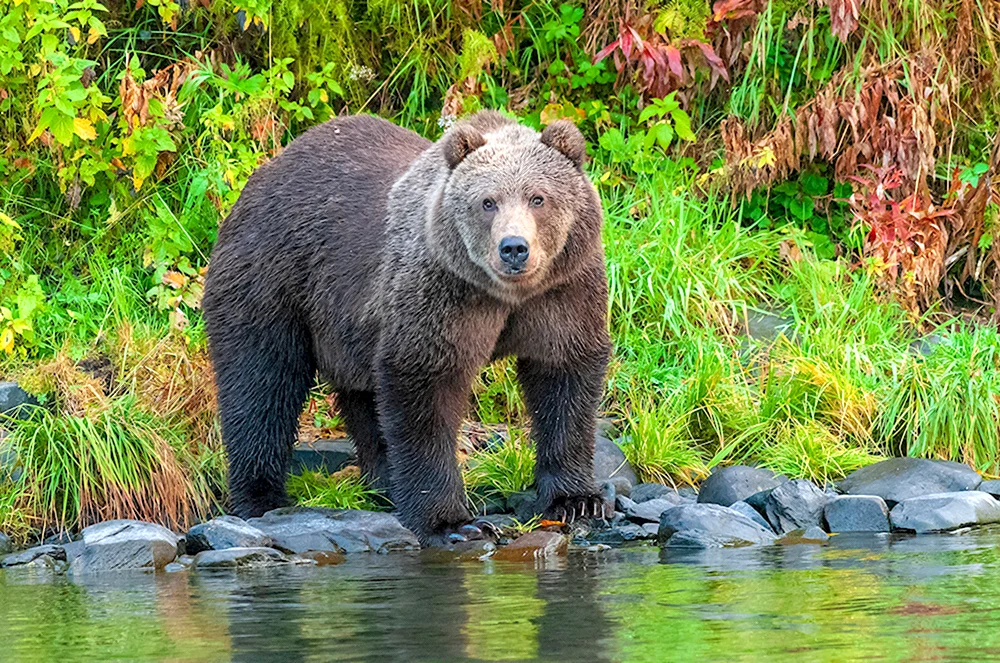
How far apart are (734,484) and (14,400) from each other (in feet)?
11.6

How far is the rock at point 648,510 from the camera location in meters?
6.93

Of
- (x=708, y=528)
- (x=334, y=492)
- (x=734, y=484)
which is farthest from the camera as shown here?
(x=334, y=492)

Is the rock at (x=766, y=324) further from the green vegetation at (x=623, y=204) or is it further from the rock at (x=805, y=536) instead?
the rock at (x=805, y=536)

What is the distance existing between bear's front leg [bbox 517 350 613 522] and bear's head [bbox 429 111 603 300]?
1.73ft

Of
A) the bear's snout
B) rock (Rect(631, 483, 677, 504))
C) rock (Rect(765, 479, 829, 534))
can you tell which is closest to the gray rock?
rock (Rect(631, 483, 677, 504))

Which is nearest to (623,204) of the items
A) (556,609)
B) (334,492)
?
(334,492)

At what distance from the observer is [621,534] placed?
6684mm

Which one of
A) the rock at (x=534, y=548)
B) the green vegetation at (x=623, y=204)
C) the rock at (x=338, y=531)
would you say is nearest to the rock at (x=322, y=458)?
the green vegetation at (x=623, y=204)

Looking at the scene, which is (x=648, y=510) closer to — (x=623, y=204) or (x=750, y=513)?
(x=750, y=513)

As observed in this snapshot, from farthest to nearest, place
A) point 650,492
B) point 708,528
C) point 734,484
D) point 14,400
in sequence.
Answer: point 14,400 < point 650,492 < point 734,484 < point 708,528

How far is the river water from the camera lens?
4.26 metres

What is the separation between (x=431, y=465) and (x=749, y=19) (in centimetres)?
416

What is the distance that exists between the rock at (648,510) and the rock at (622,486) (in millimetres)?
226

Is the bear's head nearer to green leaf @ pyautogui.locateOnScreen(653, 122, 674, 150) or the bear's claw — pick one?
the bear's claw
